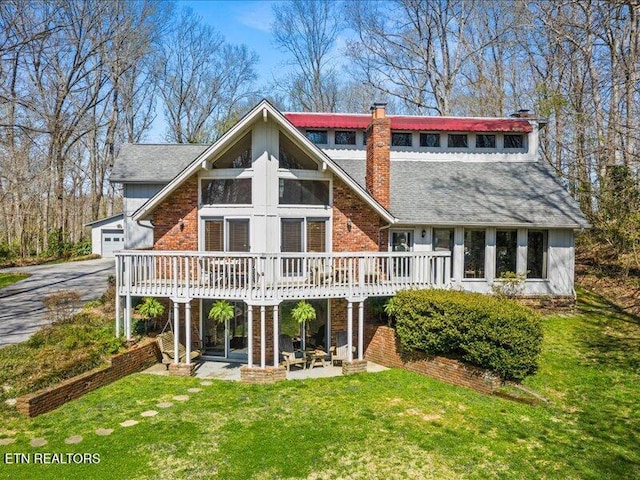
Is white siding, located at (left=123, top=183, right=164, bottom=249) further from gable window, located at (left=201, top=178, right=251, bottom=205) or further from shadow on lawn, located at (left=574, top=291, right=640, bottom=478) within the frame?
shadow on lawn, located at (left=574, top=291, right=640, bottom=478)

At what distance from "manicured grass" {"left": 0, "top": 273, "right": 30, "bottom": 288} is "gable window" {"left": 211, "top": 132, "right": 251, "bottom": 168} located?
1450cm

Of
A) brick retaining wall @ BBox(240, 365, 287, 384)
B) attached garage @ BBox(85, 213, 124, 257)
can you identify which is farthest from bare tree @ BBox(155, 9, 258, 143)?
brick retaining wall @ BBox(240, 365, 287, 384)

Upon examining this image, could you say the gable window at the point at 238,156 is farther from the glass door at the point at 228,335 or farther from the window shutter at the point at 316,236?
the glass door at the point at 228,335

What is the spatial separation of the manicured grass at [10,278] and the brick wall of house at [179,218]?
12.3 metres

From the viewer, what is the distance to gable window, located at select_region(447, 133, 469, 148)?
779 inches

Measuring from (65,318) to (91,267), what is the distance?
14.9 meters

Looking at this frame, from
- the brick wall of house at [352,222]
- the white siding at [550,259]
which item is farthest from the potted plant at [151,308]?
the white siding at [550,259]

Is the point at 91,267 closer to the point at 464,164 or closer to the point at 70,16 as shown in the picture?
the point at 70,16

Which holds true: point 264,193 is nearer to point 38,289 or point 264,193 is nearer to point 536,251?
point 536,251

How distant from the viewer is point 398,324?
11.9m

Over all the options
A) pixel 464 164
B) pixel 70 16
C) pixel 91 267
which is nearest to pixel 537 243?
pixel 464 164

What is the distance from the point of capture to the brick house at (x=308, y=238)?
11961 mm

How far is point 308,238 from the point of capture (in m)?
13.3

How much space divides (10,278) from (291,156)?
1802 cm
